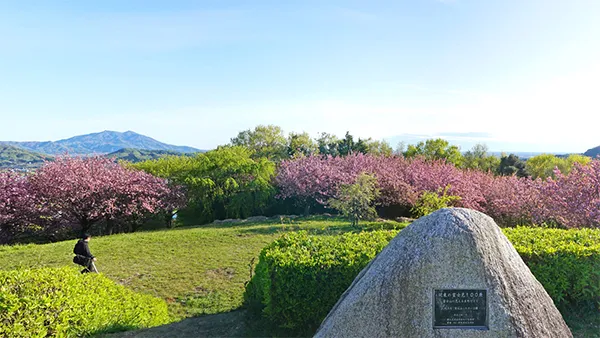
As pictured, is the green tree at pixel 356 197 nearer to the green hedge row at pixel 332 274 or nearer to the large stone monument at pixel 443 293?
the green hedge row at pixel 332 274

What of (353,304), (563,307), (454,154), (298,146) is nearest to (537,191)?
(563,307)

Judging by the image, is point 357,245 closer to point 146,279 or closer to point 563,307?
point 563,307

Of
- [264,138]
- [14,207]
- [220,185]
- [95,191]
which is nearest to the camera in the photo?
[14,207]

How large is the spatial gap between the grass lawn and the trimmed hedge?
110 cm

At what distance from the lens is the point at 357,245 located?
6203 mm

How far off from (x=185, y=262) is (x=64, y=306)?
5.57 m

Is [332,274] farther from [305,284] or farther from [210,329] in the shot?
[210,329]

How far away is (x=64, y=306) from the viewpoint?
5.01 meters

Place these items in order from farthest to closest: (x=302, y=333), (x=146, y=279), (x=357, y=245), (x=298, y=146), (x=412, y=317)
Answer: (x=298, y=146), (x=146, y=279), (x=357, y=245), (x=302, y=333), (x=412, y=317)

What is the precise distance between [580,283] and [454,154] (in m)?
38.9

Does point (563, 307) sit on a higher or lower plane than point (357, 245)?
lower

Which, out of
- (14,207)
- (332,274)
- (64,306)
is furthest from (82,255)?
(14,207)

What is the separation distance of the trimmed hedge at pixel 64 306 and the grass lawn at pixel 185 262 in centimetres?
110

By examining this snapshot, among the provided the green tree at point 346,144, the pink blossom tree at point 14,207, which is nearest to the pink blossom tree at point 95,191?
the pink blossom tree at point 14,207
